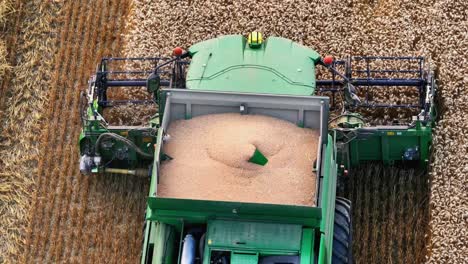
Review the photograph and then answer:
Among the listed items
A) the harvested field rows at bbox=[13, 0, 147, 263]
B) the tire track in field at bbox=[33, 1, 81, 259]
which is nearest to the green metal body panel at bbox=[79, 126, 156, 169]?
the harvested field rows at bbox=[13, 0, 147, 263]

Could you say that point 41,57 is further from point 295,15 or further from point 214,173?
point 214,173

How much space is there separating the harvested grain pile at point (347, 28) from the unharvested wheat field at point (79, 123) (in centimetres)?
2

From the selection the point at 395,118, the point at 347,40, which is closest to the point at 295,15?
the point at 347,40

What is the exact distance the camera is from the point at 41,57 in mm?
17156

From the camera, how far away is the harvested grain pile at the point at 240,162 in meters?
12.9

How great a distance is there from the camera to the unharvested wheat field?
48.4 ft

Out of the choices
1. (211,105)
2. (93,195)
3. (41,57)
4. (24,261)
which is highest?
(41,57)

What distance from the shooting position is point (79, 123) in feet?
53.4

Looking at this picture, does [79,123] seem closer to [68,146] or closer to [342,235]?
[68,146]

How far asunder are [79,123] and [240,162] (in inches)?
154

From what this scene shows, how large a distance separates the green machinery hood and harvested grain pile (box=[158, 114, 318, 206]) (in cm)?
71

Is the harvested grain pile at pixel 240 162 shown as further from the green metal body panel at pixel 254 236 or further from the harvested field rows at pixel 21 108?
the harvested field rows at pixel 21 108

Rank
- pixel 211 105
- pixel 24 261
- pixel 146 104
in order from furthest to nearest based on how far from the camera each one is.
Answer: pixel 146 104, pixel 24 261, pixel 211 105

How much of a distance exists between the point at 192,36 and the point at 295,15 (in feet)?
5.05
